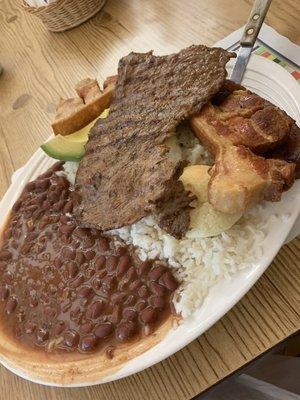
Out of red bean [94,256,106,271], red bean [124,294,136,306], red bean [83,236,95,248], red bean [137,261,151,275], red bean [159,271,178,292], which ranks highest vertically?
red bean [159,271,178,292]

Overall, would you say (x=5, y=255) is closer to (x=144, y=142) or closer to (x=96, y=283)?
(x=96, y=283)

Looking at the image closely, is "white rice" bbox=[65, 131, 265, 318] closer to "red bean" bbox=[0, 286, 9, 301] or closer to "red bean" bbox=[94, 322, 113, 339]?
"red bean" bbox=[94, 322, 113, 339]

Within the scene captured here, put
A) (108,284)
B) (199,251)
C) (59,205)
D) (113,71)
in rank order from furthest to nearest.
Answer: (113,71) < (59,205) < (108,284) < (199,251)

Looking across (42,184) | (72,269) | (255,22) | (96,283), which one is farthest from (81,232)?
(255,22)

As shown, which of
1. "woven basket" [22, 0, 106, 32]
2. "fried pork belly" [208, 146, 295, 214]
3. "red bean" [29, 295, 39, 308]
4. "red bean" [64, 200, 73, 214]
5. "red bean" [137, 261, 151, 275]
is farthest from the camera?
"woven basket" [22, 0, 106, 32]

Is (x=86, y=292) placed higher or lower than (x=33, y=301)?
higher

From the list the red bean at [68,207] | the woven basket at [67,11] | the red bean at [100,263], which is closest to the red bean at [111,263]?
the red bean at [100,263]

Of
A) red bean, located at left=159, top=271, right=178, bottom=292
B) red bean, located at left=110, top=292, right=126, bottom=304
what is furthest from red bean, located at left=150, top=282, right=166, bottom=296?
red bean, located at left=110, top=292, right=126, bottom=304
